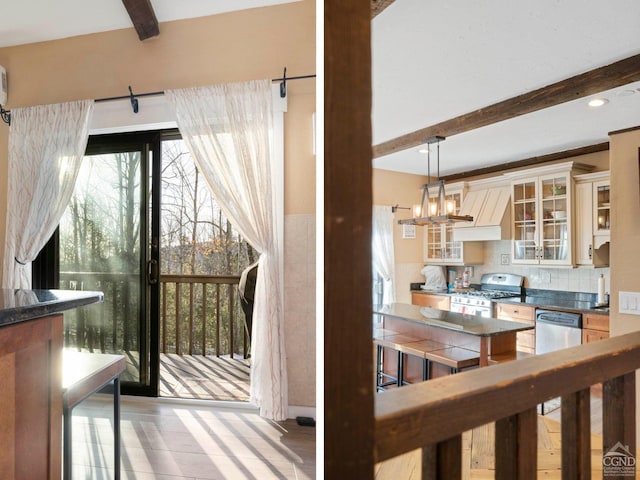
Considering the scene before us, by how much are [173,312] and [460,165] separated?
13.4 feet

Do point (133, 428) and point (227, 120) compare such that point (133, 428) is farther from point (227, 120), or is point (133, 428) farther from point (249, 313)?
point (227, 120)

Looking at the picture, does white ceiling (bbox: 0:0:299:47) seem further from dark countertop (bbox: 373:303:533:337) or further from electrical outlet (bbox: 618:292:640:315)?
electrical outlet (bbox: 618:292:640:315)

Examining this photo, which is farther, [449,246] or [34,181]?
[449,246]

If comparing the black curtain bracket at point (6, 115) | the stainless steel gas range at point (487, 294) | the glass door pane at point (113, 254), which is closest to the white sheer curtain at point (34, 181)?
the black curtain bracket at point (6, 115)

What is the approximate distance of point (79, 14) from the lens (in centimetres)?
282

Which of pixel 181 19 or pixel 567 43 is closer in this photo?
pixel 567 43

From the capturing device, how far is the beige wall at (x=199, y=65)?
2596 millimetres

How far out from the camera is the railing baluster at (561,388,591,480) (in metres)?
0.78

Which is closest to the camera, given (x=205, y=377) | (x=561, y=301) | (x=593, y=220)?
(x=205, y=377)

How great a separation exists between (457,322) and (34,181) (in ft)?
11.3

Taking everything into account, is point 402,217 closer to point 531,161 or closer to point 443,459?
point 531,161

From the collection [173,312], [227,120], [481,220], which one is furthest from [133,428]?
[481,220]

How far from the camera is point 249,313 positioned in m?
2.81

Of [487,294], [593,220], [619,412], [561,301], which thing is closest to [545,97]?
[593,220]
